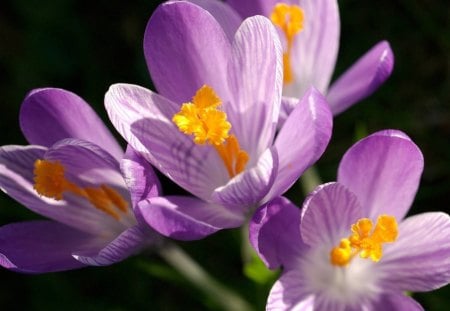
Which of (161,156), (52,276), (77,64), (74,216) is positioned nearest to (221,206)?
(161,156)

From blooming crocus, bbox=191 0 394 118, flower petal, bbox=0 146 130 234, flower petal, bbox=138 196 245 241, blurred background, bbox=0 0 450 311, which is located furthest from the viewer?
blurred background, bbox=0 0 450 311

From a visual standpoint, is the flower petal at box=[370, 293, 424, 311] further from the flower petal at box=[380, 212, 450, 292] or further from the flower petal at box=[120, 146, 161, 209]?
the flower petal at box=[120, 146, 161, 209]

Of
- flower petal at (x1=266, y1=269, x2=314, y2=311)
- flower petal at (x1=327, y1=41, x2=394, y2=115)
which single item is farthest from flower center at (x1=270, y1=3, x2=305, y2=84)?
flower petal at (x1=266, y1=269, x2=314, y2=311)

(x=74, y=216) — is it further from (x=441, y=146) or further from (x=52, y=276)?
(x=441, y=146)

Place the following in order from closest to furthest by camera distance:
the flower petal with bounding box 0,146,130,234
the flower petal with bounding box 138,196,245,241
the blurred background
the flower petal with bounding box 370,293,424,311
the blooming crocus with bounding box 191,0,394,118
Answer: the flower petal with bounding box 138,196,245,241 < the flower petal with bounding box 370,293,424,311 < the flower petal with bounding box 0,146,130,234 < the blooming crocus with bounding box 191,0,394,118 < the blurred background

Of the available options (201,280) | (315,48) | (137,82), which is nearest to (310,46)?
(315,48)
